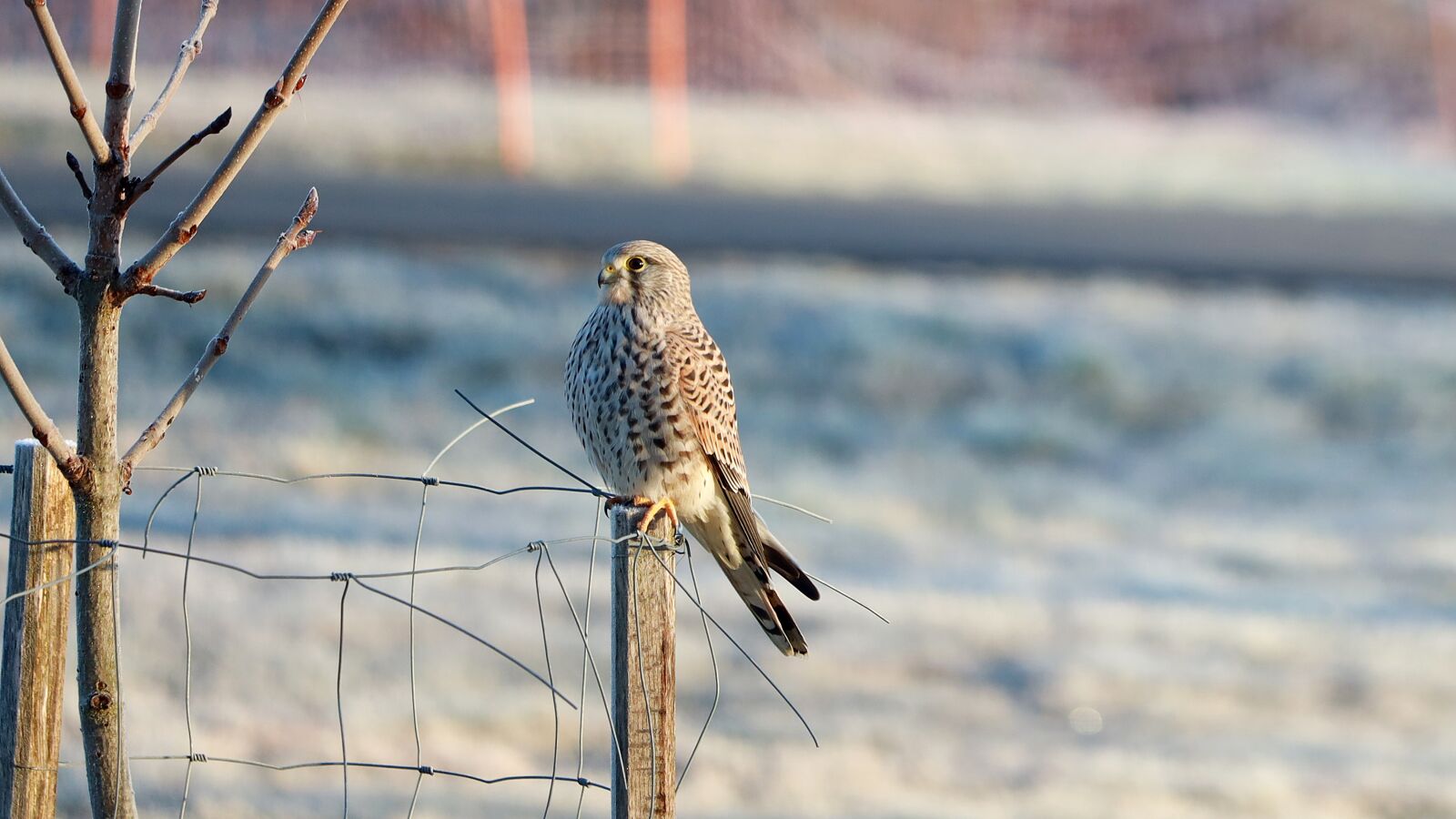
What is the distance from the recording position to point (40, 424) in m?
1.95

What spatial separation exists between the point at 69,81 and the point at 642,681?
3.68 feet

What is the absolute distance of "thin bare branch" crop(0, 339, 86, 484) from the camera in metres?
1.93

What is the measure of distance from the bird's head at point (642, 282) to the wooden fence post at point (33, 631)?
4.56ft

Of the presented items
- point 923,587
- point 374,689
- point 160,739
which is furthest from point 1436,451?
point 160,739

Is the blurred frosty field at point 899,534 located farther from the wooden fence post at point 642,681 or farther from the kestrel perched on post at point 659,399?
the wooden fence post at point 642,681

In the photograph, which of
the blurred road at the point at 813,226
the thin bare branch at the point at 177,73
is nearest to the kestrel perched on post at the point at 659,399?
the thin bare branch at the point at 177,73

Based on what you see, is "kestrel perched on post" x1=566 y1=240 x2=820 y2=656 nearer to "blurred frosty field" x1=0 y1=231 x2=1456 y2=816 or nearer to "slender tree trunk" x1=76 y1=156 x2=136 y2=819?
"slender tree trunk" x1=76 y1=156 x2=136 y2=819

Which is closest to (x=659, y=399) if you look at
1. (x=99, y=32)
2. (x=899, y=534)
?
(x=899, y=534)

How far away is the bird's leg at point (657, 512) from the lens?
244 cm

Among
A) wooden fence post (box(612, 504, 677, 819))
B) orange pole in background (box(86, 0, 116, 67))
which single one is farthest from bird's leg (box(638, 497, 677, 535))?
orange pole in background (box(86, 0, 116, 67))

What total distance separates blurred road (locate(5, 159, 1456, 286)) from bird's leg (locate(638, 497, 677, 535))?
293 inches

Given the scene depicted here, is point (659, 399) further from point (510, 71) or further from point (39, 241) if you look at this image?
point (510, 71)

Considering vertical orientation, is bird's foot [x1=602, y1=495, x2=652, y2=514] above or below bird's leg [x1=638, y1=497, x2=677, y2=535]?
above

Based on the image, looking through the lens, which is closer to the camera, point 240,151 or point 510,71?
point 240,151
